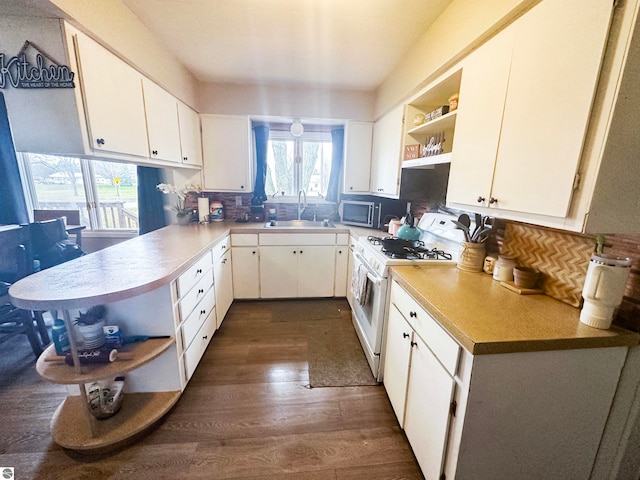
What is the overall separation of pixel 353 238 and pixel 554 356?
6.62 ft

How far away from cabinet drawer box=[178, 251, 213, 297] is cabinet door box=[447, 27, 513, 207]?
1767 millimetres

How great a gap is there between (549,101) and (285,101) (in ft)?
8.75

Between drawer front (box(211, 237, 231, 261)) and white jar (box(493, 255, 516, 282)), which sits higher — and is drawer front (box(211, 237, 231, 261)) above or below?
below

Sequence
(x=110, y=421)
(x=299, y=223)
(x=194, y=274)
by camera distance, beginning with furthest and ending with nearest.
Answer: (x=299, y=223) < (x=194, y=274) < (x=110, y=421)

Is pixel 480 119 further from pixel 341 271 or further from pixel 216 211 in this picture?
pixel 216 211

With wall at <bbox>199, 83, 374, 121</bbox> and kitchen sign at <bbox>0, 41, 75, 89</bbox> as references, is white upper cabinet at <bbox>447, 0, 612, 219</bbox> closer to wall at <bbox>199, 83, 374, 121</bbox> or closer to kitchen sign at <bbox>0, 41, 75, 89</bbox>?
wall at <bbox>199, 83, 374, 121</bbox>

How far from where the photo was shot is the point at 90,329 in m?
1.36

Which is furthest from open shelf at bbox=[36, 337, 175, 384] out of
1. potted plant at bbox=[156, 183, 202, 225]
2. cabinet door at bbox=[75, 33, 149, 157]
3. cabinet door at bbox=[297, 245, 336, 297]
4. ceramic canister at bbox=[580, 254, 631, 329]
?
ceramic canister at bbox=[580, 254, 631, 329]

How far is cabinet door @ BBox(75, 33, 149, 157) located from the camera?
146 centimetres

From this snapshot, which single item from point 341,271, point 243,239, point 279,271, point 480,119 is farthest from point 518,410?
point 243,239

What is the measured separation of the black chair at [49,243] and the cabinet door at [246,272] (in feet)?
5.18

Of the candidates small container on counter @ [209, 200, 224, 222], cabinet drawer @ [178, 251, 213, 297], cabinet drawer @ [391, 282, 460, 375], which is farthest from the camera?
small container on counter @ [209, 200, 224, 222]

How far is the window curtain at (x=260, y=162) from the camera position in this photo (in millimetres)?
3324

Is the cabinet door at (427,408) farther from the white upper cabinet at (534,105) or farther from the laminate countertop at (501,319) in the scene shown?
the white upper cabinet at (534,105)
